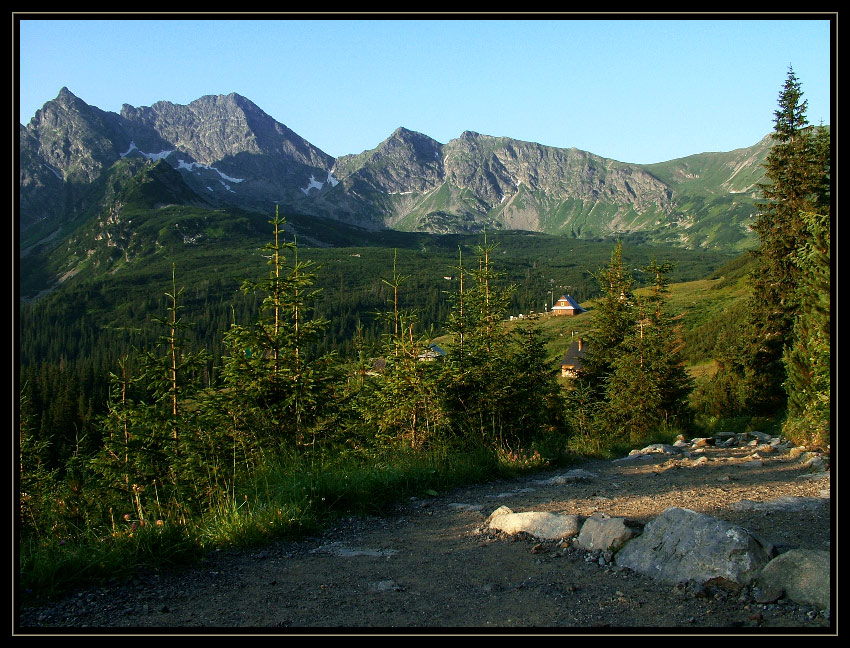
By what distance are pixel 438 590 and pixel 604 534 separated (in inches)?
67.6

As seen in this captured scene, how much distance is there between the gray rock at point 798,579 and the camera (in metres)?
3.80

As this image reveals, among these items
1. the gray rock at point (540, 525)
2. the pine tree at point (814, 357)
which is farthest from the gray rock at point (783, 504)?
the pine tree at point (814, 357)

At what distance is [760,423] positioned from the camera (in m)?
23.6

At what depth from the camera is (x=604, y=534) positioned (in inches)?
203

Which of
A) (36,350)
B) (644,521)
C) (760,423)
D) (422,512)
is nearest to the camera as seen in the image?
(644,521)

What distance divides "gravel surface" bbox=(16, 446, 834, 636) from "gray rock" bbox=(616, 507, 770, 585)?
14 cm

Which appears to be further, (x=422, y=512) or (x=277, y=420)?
(x=277, y=420)

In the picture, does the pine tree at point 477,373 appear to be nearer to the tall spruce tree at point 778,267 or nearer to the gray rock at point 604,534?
the gray rock at point 604,534

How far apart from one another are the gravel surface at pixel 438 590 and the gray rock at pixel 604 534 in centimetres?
12

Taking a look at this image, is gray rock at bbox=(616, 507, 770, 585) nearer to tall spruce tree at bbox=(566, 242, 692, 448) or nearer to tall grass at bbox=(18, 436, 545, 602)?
tall grass at bbox=(18, 436, 545, 602)
